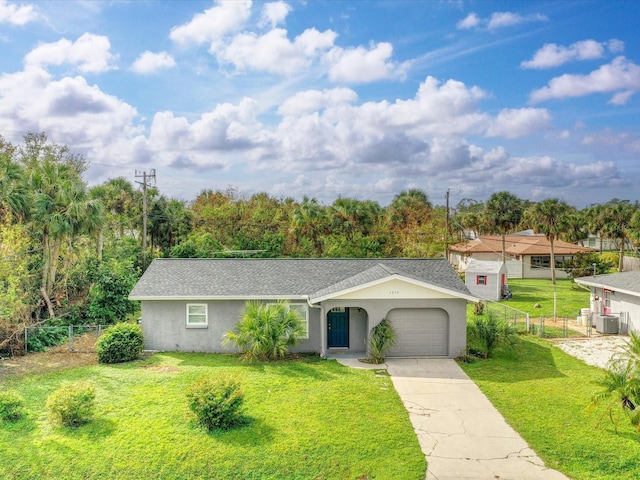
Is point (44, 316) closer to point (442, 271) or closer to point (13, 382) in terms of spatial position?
point (13, 382)

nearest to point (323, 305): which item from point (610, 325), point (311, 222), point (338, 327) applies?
point (338, 327)

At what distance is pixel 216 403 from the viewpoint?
1180 centimetres

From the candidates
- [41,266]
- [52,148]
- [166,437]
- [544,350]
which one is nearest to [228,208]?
[52,148]

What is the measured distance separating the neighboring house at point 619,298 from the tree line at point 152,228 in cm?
1355

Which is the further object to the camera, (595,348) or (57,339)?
(57,339)

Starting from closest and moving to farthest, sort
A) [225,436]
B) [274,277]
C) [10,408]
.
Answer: [225,436] < [10,408] < [274,277]

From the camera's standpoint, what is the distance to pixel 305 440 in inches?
442

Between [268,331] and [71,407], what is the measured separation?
738 centimetres

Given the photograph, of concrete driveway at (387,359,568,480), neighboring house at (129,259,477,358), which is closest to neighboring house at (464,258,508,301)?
neighboring house at (129,259,477,358)

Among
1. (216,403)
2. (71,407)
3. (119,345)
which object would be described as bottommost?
(71,407)

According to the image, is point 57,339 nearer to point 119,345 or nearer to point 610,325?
point 119,345

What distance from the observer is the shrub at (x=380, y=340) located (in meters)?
18.1

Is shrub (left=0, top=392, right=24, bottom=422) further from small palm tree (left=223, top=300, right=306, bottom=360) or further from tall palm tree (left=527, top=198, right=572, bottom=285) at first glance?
tall palm tree (left=527, top=198, right=572, bottom=285)

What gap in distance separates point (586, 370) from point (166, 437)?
1427cm
